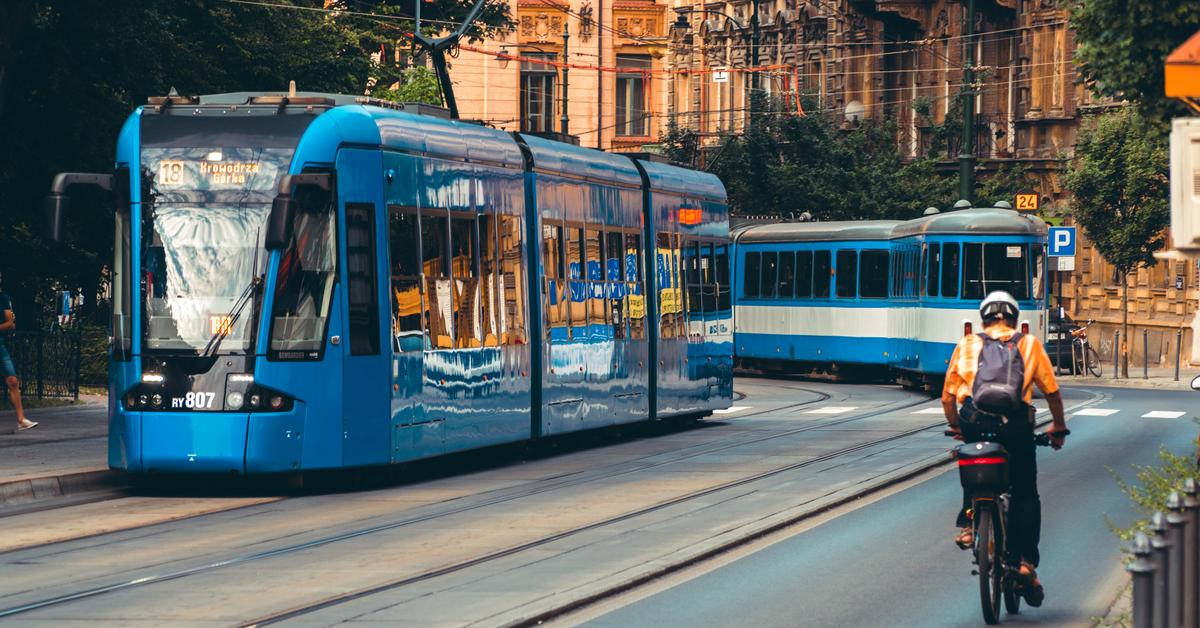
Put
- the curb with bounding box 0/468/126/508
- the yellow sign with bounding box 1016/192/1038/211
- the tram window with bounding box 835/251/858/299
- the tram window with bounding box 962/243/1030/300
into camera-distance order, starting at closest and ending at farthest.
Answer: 1. the curb with bounding box 0/468/126/508
2. the tram window with bounding box 962/243/1030/300
3. the tram window with bounding box 835/251/858/299
4. the yellow sign with bounding box 1016/192/1038/211

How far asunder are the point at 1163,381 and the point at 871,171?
12.7m

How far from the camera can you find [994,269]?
1336 inches

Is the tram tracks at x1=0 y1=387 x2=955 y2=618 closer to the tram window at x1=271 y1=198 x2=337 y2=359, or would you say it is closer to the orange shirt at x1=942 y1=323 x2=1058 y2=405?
the tram window at x1=271 y1=198 x2=337 y2=359

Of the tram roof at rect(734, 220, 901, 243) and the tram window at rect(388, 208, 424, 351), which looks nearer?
the tram window at rect(388, 208, 424, 351)

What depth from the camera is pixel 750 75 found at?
2552 inches

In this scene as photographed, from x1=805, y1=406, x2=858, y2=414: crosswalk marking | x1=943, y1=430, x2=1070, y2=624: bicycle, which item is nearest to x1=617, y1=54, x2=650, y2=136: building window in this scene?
x1=805, y1=406, x2=858, y2=414: crosswalk marking

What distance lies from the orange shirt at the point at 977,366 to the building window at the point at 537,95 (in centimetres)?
6201

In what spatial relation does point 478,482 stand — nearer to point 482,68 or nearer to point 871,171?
point 871,171

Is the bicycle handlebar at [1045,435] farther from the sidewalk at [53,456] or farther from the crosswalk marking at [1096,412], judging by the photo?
the crosswalk marking at [1096,412]

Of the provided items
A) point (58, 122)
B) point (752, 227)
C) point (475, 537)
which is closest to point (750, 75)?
point (752, 227)

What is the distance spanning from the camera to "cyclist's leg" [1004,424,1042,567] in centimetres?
1047

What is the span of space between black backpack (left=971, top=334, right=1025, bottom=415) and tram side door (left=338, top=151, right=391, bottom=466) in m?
7.33

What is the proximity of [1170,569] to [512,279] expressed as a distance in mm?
13122

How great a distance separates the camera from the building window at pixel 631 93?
2906 inches
